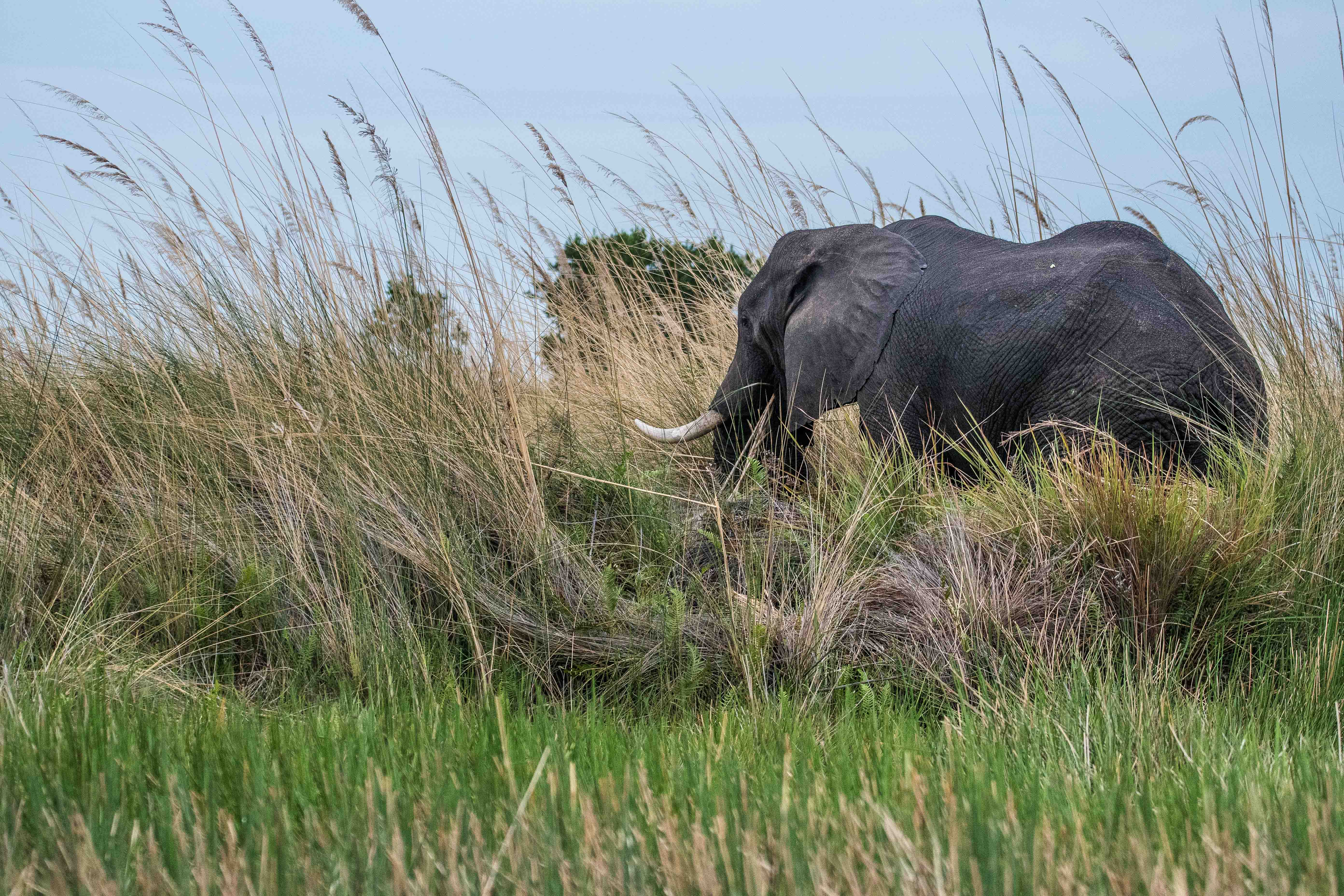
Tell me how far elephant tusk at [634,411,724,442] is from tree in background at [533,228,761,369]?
83cm

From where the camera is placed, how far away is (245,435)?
4.10 meters

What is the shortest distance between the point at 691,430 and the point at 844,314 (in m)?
0.98

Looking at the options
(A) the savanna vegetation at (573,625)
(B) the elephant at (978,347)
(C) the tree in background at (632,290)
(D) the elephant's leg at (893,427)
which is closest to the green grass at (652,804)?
(A) the savanna vegetation at (573,625)

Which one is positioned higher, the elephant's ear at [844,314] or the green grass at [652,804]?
the elephant's ear at [844,314]

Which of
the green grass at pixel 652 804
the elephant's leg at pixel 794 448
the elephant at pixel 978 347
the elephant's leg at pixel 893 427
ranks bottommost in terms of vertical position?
the green grass at pixel 652 804

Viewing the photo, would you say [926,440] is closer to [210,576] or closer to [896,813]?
[210,576]

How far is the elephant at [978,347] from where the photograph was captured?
163 inches

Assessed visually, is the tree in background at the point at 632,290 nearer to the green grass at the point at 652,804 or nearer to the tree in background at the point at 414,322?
the tree in background at the point at 414,322

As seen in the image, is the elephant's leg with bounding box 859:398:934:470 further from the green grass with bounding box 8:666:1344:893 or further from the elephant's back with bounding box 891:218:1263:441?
Result: the green grass with bounding box 8:666:1344:893

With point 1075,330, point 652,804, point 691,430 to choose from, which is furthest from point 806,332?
point 652,804

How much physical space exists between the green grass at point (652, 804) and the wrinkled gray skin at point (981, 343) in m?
1.86

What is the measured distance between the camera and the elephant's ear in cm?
524

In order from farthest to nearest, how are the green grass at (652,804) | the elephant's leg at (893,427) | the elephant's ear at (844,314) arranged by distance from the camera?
the elephant's ear at (844,314) → the elephant's leg at (893,427) → the green grass at (652,804)

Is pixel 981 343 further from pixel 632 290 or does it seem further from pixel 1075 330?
pixel 632 290
